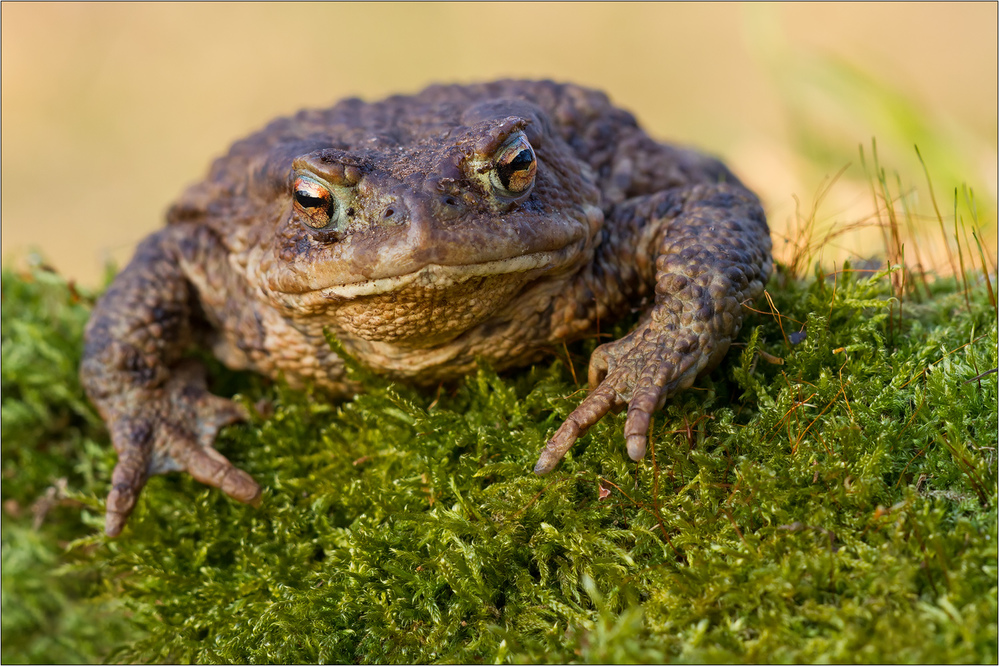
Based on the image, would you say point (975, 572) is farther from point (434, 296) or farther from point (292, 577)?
point (292, 577)

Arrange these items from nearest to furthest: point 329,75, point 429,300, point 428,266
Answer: point 428,266 < point 429,300 < point 329,75

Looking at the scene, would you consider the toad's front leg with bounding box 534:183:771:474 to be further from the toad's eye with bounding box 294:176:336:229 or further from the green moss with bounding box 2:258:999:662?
the toad's eye with bounding box 294:176:336:229

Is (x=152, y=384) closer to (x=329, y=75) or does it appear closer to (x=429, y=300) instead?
(x=429, y=300)

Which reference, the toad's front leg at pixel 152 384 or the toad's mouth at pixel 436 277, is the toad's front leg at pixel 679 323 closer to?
the toad's mouth at pixel 436 277

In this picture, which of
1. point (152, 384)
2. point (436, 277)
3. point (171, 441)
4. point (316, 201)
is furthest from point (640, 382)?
point (152, 384)

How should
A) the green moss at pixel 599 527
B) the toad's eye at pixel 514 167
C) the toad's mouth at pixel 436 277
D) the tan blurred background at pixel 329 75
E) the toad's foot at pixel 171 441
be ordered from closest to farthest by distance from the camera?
1. the green moss at pixel 599 527
2. the toad's mouth at pixel 436 277
3. the toad's eye at pixel 514 167
4. the toad's foot at pixel 171 441
5. the tan blurred background at pixel 329 75

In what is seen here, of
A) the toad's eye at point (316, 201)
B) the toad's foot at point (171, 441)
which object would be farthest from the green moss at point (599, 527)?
the toad's eye at point (316, 201)
